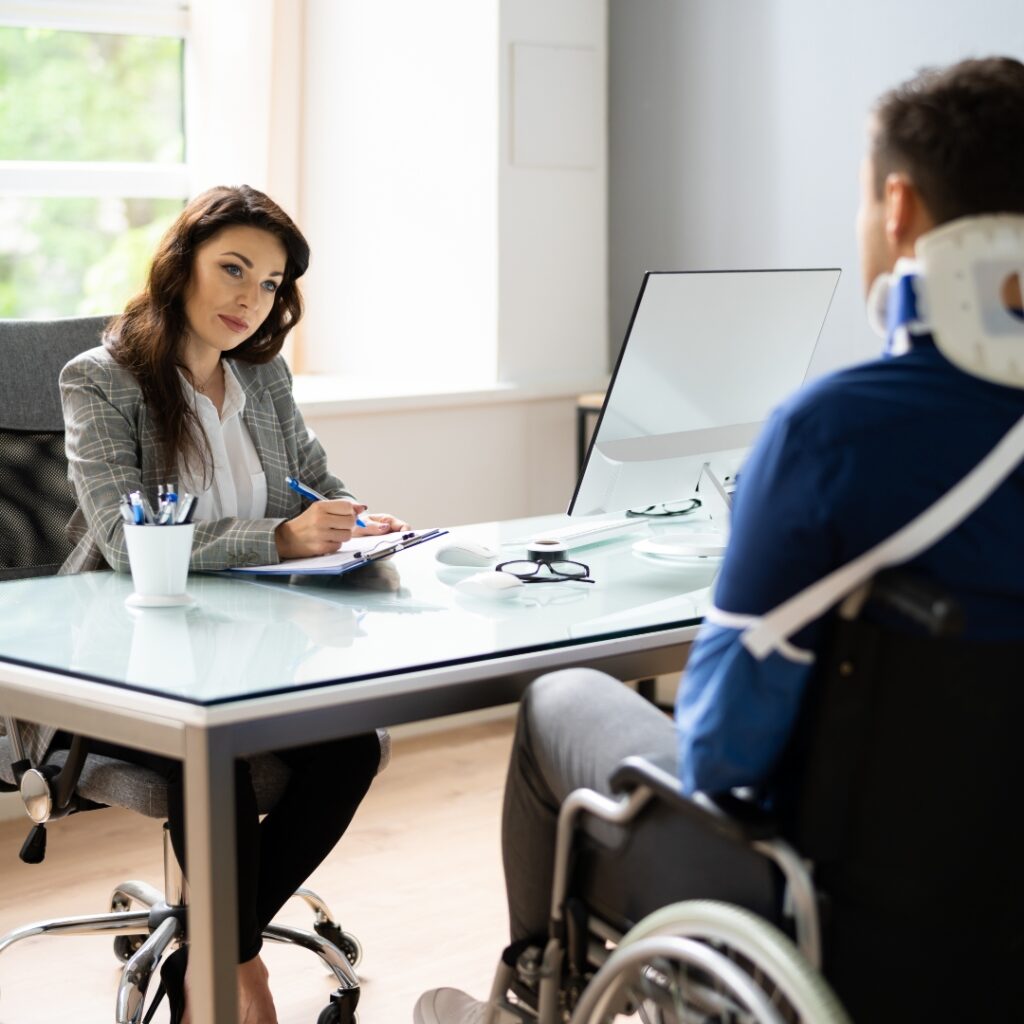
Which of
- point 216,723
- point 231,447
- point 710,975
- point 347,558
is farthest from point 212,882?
point 231,447

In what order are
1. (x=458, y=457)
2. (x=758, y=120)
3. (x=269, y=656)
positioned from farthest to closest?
(x=458, y=457) → (x=758, y=120) → (x=269, y=656)

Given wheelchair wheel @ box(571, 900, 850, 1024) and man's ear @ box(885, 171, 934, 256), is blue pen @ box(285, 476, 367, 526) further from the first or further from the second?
man's ear @ box(885, 171, 934, 256)

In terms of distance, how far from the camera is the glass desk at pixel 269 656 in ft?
4.70

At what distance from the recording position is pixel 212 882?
1441mm

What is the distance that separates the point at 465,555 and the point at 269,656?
1.77 ft

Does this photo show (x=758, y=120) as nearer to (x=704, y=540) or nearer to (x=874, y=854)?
(x=704, y=540)

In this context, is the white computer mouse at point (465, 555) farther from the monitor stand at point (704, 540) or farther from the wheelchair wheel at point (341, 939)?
the wheelchair wheel at point (341, 939)

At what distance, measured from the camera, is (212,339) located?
2240mm

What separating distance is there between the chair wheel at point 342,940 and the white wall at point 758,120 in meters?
1.71

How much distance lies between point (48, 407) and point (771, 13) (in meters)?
1.99

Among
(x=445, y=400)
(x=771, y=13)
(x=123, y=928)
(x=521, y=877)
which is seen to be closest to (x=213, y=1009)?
(x=521, y=877)

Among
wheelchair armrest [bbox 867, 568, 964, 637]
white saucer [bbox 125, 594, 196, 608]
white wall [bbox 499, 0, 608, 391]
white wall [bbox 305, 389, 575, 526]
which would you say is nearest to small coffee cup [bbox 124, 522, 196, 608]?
white saucer [bbox 125, 594, 196, 608]

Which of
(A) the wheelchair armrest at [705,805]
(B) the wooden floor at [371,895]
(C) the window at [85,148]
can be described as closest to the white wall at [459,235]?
(C) the window at [85,148]

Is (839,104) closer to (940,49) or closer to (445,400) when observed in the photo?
(940,49)
